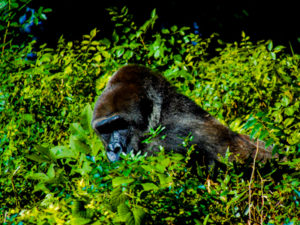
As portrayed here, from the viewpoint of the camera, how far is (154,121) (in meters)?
3.65

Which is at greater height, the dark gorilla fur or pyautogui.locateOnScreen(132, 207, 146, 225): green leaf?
pyautogui.locateOnScreen(132, 207, 146, 225): green leaf

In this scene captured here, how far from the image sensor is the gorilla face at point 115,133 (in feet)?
11.5

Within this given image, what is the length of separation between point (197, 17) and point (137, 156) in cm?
751

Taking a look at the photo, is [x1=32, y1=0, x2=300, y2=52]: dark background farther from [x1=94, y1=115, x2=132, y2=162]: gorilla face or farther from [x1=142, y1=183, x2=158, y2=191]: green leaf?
[x1=142, y1=183, x2=158, y2=191]: green leaf

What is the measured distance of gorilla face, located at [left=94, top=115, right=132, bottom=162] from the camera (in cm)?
351

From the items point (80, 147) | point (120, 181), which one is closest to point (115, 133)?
point (80, 147)

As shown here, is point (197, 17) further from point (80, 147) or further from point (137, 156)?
point (137, 156)

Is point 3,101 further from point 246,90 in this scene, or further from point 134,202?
point 246,90

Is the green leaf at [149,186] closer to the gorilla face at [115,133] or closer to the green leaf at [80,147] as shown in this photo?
the green leaf at [80,147]

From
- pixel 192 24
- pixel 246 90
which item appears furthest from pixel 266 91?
pixel 192 24

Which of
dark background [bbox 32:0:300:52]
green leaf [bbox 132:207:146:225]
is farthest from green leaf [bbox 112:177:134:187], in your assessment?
dark background [bbox 32:0:300:52]

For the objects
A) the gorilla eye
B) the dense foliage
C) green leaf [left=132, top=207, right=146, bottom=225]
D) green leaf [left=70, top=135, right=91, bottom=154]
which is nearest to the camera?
green leaf [left=132, top=207, right=146, bottom=225]

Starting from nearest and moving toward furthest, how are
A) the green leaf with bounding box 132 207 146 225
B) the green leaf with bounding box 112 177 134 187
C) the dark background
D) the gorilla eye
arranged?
1. the green leaf with bounding box 132 207 146 225
2. the green leaf with bounding box 112 177 134 187
3. the gorilla eye
4. the dark background

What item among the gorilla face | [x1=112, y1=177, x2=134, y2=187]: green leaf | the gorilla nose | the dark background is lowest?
the gorilla nose
